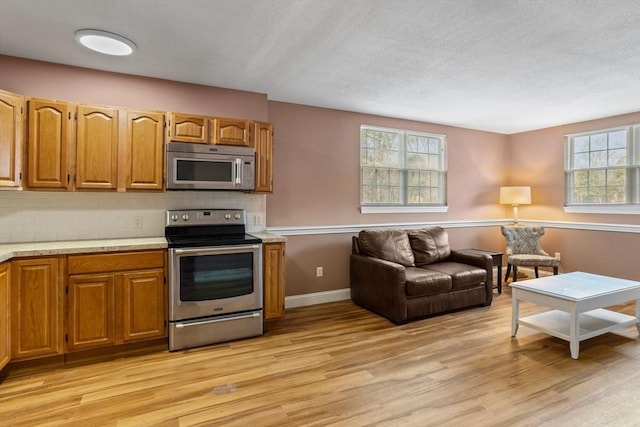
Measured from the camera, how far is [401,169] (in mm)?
4988

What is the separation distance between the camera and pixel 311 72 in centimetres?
320

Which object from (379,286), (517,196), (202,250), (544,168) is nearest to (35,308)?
(202,250)

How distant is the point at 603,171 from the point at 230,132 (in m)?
5.07

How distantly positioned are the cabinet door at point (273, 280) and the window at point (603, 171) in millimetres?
4466

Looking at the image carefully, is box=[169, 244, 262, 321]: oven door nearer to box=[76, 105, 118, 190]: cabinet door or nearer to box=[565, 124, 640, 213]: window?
box=[76, 105, 118, 190]: cabinet door

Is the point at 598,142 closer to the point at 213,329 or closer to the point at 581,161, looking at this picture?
the point at 581,161

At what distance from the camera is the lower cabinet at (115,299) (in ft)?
8.84

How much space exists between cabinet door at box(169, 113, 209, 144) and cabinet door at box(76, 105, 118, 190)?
0.45m

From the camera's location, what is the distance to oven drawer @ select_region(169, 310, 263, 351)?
2.96m

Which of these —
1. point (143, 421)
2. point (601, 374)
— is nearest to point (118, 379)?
point (143, 421)

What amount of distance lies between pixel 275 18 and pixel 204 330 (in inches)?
99.8

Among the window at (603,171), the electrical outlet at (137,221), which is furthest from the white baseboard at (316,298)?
the window at (603,171)

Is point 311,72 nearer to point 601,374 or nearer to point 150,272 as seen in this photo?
point 150,272

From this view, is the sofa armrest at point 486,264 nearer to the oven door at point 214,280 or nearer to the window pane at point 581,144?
the window pane at point 581,144
